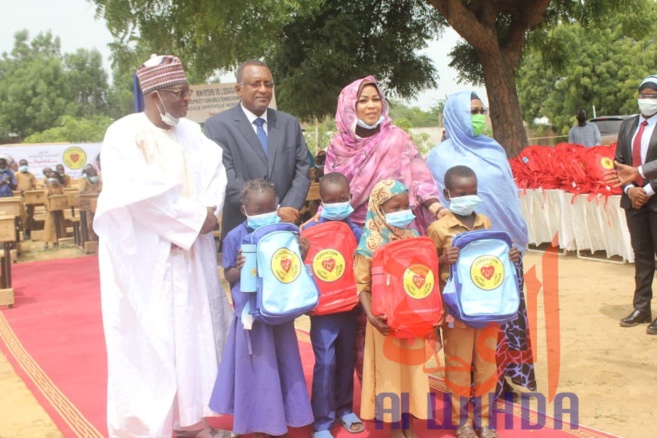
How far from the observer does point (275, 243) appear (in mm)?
3508

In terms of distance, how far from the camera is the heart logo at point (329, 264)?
3797 millimetres

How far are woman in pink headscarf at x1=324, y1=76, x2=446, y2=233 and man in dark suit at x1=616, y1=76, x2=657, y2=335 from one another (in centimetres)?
245

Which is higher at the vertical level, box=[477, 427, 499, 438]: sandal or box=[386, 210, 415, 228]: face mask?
box=[386, 210, 415, 228]: face mask

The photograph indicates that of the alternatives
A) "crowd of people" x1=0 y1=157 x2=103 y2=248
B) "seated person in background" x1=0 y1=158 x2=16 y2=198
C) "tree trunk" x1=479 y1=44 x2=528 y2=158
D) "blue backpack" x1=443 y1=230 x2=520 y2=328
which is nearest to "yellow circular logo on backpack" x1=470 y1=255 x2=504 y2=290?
"blue backpack" x1=443 y1=230 x2=520 y2=328

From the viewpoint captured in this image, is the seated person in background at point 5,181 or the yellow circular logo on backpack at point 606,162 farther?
the seated person in background at point 5,181

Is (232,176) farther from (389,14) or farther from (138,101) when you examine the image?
(389,14)

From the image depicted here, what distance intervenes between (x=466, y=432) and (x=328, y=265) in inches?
44.5

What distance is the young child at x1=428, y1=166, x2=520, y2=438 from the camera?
150 inches

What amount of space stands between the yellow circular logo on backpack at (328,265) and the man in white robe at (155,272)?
59cm

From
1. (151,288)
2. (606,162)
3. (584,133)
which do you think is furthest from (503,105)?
(151,288)

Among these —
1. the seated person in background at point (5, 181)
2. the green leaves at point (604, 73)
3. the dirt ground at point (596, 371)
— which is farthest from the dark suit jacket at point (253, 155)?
the green leaves at point (604, 73)

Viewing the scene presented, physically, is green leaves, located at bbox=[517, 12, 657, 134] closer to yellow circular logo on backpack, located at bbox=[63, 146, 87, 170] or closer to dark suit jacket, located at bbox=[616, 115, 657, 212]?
yellow circular logo on backpack, located at bbox=[63, 146, 87, 170]

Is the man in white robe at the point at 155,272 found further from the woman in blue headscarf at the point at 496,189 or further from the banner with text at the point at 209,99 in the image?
the banner with text at the point at 209,99

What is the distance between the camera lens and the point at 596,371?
16.2ft
